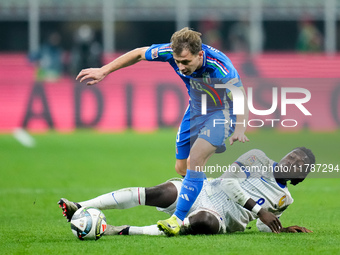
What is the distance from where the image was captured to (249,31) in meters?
26.4

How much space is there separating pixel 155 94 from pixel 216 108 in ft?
38.5

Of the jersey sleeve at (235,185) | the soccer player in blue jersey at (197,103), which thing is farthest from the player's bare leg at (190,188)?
the jersey sleeve at (235,185)

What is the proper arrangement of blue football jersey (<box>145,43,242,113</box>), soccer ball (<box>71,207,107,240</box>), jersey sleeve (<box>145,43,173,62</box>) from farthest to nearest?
jersey sleeve (<box>145,43,173,62</box>)
blue football jersey (<box>145,43,242,113</box>)
soccer ball (<box>71,207,107,240</box>)

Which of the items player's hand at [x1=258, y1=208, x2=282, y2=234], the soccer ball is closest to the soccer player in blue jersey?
the soccer ball

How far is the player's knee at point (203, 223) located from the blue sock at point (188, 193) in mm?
155

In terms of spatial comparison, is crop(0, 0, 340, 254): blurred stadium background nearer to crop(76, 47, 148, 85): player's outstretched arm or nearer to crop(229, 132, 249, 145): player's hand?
crop(229, 132, 249, 145): player's hand

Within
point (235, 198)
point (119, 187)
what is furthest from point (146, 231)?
point (119, 187)

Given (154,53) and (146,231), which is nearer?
(146,231)

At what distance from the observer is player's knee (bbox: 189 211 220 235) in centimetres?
725

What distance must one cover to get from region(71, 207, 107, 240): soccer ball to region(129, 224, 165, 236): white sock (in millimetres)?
462

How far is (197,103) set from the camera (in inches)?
335

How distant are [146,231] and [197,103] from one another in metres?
1.68

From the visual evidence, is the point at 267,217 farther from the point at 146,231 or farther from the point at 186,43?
the point at 186,43

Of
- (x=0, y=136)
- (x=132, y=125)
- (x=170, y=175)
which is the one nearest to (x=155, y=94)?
(x=132, y=125)
